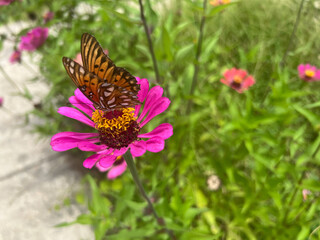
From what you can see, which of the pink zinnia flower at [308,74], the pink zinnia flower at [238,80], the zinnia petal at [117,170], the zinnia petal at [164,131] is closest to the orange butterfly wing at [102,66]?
the zinnia petal at [164,131]

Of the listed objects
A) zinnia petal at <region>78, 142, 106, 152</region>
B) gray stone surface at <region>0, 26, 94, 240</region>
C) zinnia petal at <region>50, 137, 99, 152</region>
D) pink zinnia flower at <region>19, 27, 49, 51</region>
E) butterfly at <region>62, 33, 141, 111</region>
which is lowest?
gray stone surface at <region>0, 26, 94, 240</region>

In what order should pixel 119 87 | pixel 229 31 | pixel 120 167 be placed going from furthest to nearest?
pixel 229 31, pixel 120 167, pixel 119 87

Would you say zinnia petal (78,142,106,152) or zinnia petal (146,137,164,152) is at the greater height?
zinnia petal (78,142,106,152)

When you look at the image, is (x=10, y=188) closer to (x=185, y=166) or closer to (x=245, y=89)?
(x=185, y=166)

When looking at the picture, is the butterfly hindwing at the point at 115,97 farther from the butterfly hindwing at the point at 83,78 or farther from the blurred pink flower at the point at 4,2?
the blurred pink flower at the point at 4,2

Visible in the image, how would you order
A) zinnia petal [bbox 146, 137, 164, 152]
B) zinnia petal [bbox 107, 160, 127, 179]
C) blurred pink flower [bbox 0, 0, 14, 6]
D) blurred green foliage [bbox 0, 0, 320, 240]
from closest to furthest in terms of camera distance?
zinnia petal [bbox 146, 137, 164, 152] → blurred green foliage [bbox 0, 0, 320, 240] → zinnia petal [bbox 107, 160, 127, 179] → blurred pink flower [bbox 0, 0, 14, 6]

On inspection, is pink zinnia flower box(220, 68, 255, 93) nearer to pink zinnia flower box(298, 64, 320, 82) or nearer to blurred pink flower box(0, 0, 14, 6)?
pink zinnia flower box(298, 64, 320, 82)

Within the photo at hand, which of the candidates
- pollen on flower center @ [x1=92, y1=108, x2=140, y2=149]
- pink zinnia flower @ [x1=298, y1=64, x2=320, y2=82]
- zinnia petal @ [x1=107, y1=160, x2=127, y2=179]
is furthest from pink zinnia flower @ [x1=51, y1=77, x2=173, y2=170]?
pink zinnia flower @ [x1=298, y1=64, x2=320, y2=82]

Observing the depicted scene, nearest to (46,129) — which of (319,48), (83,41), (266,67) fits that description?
(83,41)

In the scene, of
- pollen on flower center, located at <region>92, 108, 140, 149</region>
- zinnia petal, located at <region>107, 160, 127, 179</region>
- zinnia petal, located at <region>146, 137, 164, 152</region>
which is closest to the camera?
zinnia petal, located at <region>146, 137, 164, 152</region>
